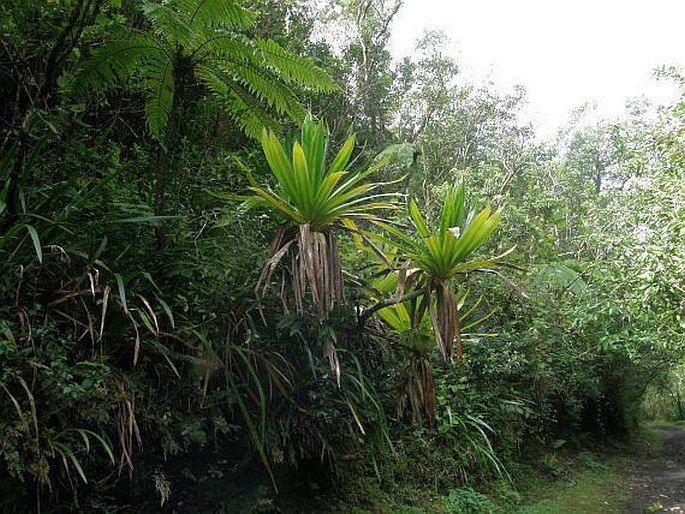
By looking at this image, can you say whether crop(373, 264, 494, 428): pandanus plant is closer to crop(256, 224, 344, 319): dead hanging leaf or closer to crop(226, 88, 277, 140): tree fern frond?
crop(256, 224, 344, 319): dead hanging leaf

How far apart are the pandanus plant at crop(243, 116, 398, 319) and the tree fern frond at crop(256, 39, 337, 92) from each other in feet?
1.43

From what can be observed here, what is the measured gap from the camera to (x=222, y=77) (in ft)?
12.2

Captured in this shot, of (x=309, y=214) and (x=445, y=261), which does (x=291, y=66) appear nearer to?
(x=309, y=214)

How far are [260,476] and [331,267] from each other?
1663 mm

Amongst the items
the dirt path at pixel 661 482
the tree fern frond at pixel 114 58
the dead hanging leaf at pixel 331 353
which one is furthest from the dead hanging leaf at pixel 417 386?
the dirt path at pixel 661 482

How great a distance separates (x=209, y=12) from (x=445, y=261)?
2161 mm

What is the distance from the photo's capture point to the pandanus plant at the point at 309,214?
129 inches

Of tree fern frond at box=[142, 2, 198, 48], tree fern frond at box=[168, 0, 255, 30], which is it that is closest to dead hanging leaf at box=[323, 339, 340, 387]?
tree fern frond at box=[142, 2, 198, 48]

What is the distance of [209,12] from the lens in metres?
3.37

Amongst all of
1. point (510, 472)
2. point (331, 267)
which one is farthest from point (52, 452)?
point (510, 472)

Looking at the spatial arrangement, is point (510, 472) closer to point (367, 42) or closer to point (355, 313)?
point (355, 313)

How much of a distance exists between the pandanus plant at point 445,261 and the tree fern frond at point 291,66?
3.69ft

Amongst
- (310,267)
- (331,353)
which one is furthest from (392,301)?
(310,267)

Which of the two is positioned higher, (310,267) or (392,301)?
(310,267)
